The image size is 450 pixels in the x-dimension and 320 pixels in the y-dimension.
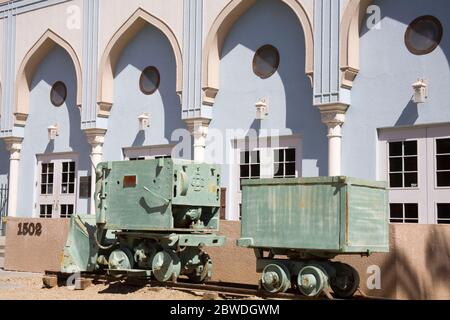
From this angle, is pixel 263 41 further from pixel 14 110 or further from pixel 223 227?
pixel 14 110

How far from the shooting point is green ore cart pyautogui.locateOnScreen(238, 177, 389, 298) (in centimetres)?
995

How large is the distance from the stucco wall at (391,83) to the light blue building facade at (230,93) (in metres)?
0.02

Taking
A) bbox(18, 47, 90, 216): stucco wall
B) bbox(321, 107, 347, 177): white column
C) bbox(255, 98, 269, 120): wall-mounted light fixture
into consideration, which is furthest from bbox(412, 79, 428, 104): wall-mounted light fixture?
bbox(18, 47, 90, 216): stucco wall

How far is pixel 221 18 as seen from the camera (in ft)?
54.6

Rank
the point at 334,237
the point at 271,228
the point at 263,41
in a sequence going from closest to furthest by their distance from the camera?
the point at 334,237 < the point at 271,228 < the point at 263,41

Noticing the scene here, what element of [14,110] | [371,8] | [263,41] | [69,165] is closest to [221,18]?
[263,41]

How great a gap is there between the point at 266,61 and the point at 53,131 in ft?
25.2

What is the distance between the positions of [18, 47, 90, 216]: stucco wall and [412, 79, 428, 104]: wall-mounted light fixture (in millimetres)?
9869

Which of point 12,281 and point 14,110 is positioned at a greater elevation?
point 14,110

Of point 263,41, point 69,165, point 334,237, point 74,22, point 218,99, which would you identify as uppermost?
point 74,22

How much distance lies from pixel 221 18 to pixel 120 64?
3969mm

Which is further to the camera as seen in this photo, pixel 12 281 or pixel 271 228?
pixel 12 281

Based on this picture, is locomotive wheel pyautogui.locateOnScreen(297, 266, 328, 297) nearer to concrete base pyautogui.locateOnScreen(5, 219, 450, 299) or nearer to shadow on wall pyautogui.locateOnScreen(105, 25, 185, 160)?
concrete base pyautogui.locateOnScreen(5, 219, 450, 299)

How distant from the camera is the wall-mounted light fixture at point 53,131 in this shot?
20.8m
